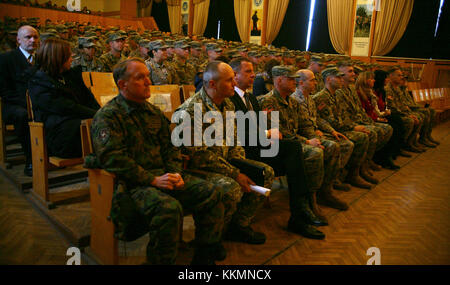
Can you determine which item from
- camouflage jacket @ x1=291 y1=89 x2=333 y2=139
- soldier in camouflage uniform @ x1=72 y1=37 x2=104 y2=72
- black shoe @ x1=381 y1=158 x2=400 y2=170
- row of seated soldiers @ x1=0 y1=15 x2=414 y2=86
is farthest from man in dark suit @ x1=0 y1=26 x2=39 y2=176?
black shoe @ x1=381 y1=158 x2=400 y2=170

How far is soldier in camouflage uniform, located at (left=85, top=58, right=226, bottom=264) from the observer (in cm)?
172

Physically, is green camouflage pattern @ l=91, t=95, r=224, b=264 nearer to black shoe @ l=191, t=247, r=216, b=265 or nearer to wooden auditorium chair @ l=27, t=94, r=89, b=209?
black shoe @ l=191, t=247, r=216, b=265

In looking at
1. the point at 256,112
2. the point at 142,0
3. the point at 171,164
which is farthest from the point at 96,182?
the point at 142,0

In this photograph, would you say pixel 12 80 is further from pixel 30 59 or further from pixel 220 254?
pixel 220 254

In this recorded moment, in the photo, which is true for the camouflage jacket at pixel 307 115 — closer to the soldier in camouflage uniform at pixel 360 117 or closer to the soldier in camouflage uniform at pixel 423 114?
the soldier in camouflage uniform at pixel 360 117

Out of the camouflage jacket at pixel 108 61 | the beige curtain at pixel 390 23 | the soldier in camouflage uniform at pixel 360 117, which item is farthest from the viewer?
the beige curtain at pixel 390 23

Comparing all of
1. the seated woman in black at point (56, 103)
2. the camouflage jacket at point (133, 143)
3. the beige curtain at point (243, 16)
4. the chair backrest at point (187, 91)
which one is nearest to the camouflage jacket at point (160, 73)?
the chair backrest at point (187, 91)

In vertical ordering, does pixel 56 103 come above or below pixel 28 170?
above

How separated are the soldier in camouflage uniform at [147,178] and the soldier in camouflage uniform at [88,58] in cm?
295

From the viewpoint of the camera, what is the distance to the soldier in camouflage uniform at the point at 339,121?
12.1 ft

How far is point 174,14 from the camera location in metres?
18.0

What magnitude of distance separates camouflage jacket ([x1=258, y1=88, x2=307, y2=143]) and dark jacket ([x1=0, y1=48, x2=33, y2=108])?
7.92 ft

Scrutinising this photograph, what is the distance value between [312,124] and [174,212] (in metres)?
2.05

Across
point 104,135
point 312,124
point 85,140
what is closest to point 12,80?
point 85,140
